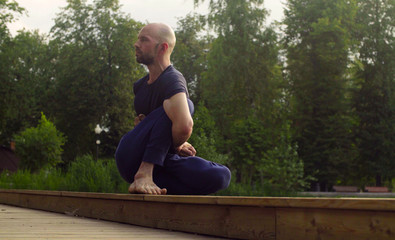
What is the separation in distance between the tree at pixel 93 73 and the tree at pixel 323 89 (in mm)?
11302

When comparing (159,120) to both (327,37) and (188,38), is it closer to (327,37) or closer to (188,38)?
(327,37)

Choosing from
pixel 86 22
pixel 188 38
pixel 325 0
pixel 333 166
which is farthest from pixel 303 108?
pixel 86 22

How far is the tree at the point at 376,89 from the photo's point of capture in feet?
104

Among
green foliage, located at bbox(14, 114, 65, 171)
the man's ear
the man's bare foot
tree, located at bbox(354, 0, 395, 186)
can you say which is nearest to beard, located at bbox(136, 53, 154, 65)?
the man's ear

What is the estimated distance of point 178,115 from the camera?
161 inches

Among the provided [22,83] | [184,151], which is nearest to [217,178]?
[184,151]

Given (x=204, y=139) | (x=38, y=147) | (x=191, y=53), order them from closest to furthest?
(x=204, y=139) < (x=38, y=147) < (x=191, y=53)

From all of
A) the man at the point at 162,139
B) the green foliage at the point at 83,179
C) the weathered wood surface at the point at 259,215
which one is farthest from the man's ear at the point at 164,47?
the green foliage at the point at 83,179

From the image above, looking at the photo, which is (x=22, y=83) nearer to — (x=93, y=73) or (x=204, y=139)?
(x=93, y=73)

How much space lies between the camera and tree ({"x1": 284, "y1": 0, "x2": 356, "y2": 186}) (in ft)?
100

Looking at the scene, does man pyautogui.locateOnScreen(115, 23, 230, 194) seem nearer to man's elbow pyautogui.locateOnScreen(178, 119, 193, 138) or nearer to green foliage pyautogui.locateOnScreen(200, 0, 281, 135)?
man's elbow pyautogui.locateOnScreen(178, 119, 193, 138)

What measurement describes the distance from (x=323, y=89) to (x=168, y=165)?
28.3 meters

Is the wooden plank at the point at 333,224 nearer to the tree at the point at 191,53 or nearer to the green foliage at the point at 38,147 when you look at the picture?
the green foliage at the point at 38,147

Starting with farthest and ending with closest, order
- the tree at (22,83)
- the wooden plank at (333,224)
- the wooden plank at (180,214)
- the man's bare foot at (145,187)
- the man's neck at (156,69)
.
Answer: the tree at (22,83) → the man's neck at (156,69) → the man's bare foot at (145,187) → the wooden plank at (180,214) → the wooden plank at (333,224)
